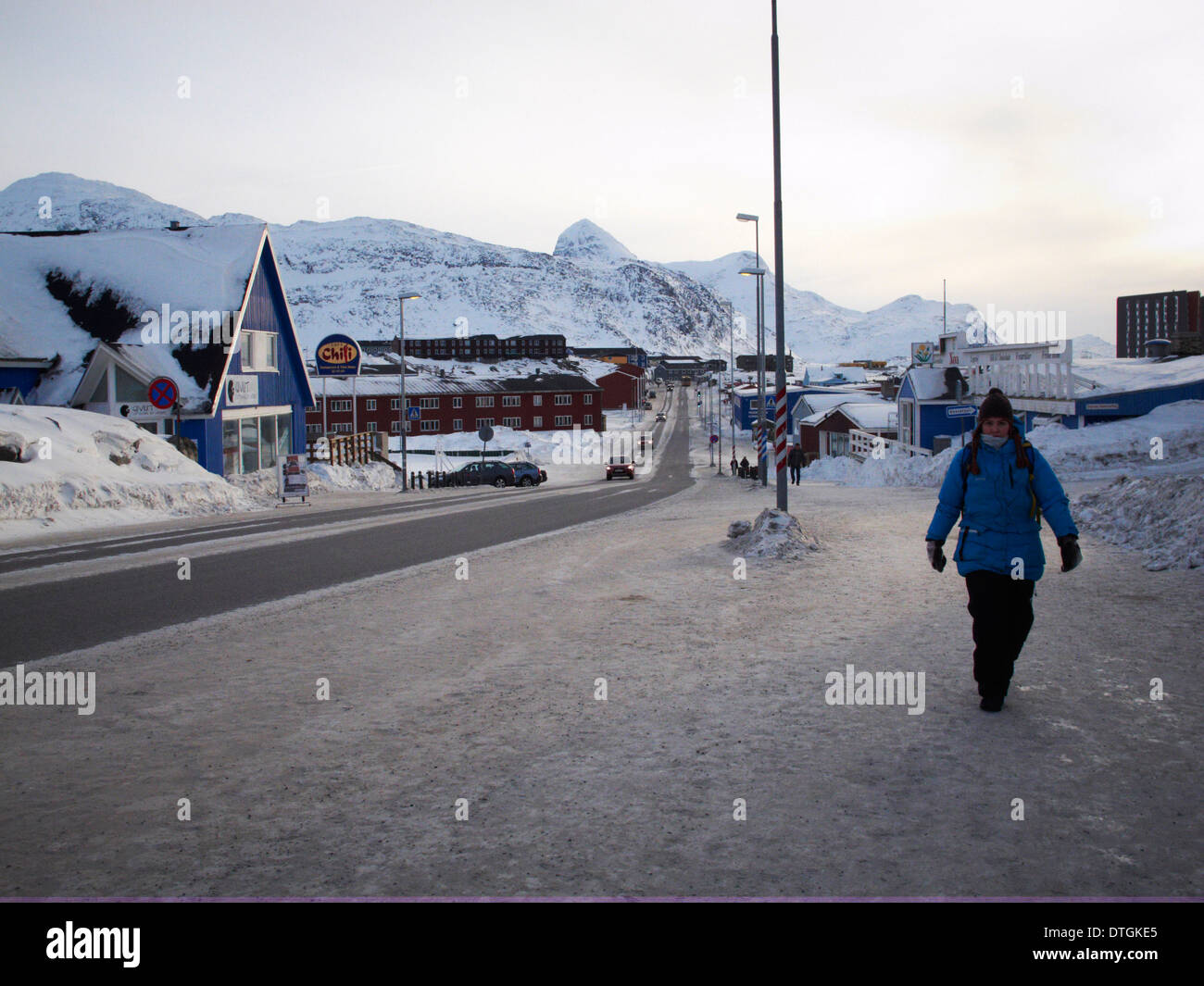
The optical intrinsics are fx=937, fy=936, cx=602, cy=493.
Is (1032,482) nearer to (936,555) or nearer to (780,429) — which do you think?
(936,555)

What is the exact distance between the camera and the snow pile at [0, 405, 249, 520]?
20500 millimetres

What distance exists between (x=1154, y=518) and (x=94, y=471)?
22544mm

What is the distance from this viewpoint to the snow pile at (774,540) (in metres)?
13.6

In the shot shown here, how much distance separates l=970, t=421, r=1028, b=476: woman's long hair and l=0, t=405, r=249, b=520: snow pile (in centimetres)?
1974

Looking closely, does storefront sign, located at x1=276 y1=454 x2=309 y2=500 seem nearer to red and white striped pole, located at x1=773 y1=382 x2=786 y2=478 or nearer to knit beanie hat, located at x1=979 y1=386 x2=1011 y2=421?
red and white striped pole, located at x1=773 y1=382 x2=786 y2=478

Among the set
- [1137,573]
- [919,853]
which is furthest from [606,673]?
[1137,573]

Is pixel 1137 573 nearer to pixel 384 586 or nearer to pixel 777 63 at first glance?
pixel 384 586

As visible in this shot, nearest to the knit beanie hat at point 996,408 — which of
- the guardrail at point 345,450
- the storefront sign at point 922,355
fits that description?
the guardrail at point 345,450

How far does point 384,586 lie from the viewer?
39.6 ft

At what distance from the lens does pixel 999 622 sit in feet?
20.1

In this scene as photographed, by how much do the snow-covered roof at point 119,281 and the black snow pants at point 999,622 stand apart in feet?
99.9

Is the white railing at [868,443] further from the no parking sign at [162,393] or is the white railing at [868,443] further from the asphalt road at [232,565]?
the no parking sign at [162,393]

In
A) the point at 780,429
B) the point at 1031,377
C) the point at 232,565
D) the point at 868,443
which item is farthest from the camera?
the point at 868,443

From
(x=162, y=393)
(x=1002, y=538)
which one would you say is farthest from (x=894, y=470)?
(x=1002, y=538)
